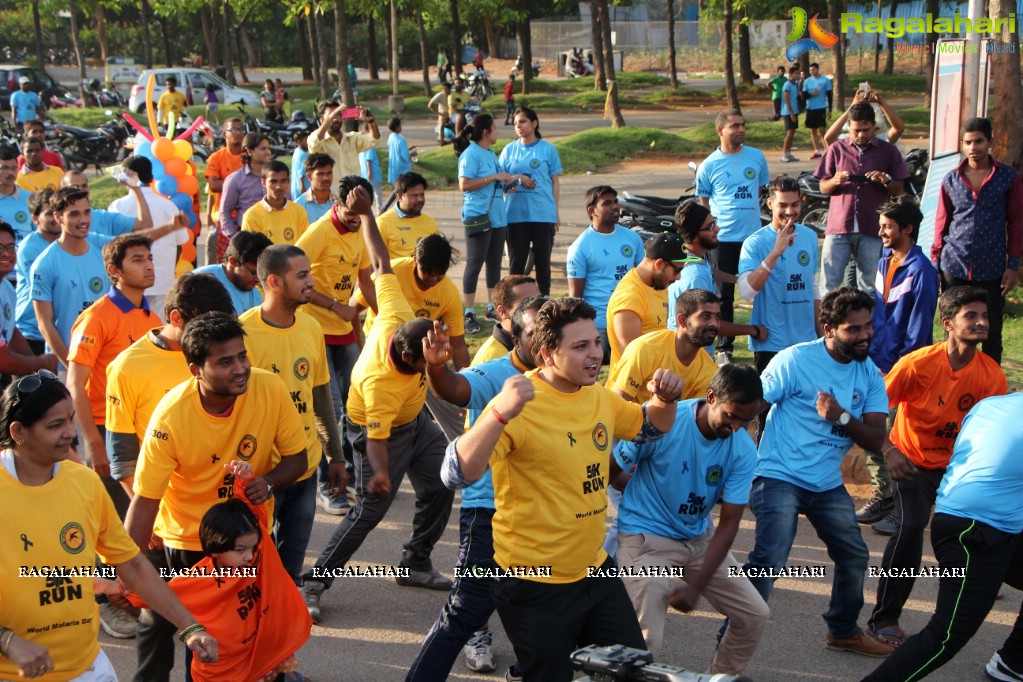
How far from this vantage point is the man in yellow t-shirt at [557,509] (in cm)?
418

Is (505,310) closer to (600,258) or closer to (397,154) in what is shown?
(600,258)

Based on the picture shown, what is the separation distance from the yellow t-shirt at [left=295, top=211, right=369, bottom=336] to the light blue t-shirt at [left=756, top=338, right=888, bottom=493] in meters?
3.43

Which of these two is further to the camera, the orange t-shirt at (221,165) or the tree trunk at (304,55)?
the tree trunk at (304,55)

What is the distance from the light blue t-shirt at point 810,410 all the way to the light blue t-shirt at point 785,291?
7.34ft

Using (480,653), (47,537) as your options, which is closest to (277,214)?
(480,653)

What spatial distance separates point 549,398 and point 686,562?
124cm

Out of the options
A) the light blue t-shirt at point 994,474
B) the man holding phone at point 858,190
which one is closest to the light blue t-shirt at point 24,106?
the man holding phone at point 858,190

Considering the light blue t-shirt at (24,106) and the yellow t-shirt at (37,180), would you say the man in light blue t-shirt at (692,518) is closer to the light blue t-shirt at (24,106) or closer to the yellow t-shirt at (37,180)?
the yellow t-shirt at (37,180)

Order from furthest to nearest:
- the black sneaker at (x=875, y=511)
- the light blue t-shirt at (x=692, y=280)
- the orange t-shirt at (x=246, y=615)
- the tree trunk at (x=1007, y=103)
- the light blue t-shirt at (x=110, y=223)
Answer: the tree trunk at (x=1007, y=103) < the light blue t-shirt at (x=110, y=223) < the light blue t-shirt at (x=692, y=280) < the black sneaker at (x=875, y=511) < the orange t-shirt at (x=246, y=615)

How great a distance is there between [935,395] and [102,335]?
4.36 meters

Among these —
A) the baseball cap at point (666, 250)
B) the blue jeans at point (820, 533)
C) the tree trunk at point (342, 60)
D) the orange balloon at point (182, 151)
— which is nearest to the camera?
the blue jeans at point (820, 533)

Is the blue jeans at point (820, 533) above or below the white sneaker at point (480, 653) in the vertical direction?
above

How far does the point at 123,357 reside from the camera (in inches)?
196

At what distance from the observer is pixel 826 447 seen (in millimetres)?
5426
